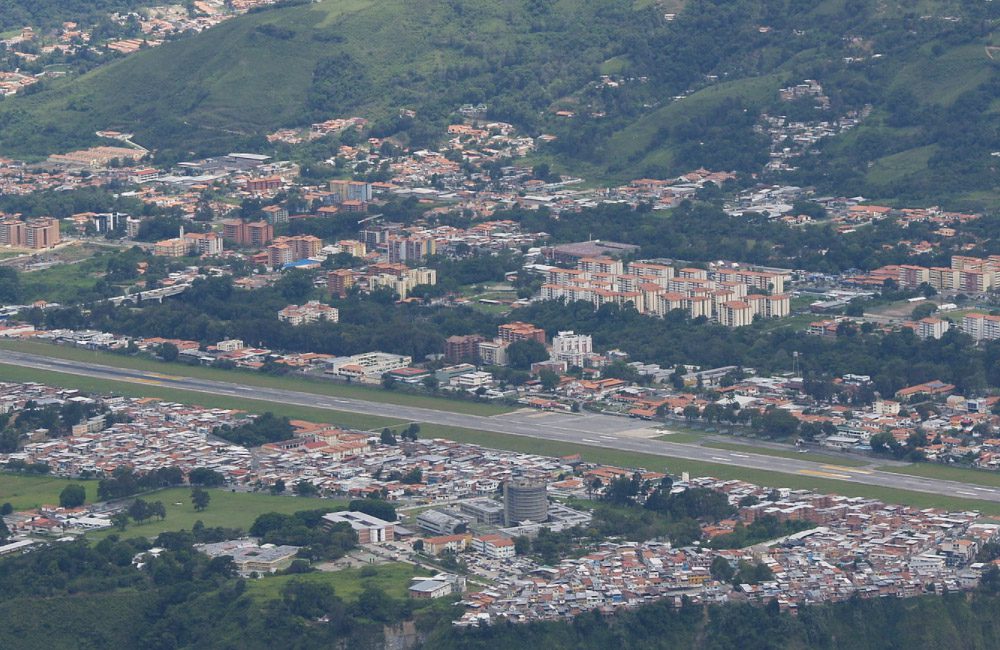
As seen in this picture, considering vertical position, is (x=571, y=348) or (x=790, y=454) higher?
(x=571, y=348)

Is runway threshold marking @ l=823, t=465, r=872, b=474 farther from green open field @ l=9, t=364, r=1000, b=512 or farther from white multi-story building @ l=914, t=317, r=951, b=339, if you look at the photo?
white multi-story building @ l=914, t=317, r=951, b=339

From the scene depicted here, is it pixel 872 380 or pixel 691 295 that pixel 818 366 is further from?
pixel 691 295

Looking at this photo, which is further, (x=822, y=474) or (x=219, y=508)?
(x=822, y=474)

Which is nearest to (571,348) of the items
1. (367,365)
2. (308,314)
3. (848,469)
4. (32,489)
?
(367,365)

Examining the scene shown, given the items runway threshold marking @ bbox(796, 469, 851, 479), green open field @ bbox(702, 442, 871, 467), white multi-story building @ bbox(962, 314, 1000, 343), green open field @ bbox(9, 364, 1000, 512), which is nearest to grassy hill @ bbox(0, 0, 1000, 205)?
white multi-story building @ bbox(962, 314, 1000, 343)

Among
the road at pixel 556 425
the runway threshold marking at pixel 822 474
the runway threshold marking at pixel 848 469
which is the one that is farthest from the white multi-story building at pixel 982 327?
the runway threshold marking at pixel 822 474

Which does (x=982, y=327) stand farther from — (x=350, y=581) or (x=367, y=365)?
(x=350, y=581)
